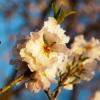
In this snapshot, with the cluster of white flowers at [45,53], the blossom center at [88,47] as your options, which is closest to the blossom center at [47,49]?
the cluster of white flowers at [45,53]

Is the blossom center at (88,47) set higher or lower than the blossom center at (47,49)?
higher

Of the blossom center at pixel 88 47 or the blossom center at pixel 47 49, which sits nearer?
the blossom center at pixel 47 49

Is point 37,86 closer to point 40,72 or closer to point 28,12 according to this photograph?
point 40,72

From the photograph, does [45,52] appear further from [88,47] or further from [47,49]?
[88,47]

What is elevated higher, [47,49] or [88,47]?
[88,47]

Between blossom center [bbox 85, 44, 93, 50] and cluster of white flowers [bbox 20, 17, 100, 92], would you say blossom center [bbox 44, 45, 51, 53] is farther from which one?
blossom center [bbox 85, 44, 93, 50]

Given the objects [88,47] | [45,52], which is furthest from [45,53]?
[88,47]

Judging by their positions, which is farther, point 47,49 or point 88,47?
point 88,47

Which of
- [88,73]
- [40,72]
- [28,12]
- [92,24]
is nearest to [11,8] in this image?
[28,12]

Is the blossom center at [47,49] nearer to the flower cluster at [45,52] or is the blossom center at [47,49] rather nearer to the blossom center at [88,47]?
the flower cluster at [45,52]

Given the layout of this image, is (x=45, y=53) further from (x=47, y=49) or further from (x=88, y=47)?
(x=88, y=47)

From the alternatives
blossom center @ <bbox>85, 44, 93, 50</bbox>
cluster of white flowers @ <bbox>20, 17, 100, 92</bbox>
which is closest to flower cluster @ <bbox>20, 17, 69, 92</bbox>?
cluster of white flowers @ <bbox>20, 17, 100, 92</bbox>
